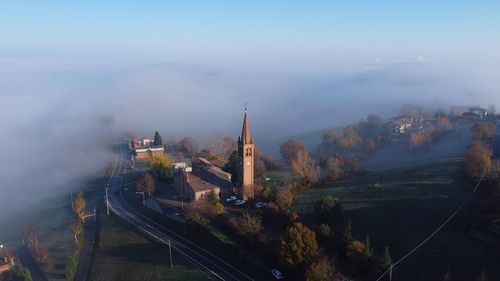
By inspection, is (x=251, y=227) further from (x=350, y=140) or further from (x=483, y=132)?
(x=350, y=140)

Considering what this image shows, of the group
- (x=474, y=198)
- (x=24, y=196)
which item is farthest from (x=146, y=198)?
(x=474, y=198)

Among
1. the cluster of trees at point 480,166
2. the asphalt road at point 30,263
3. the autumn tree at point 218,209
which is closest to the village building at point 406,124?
the cluster of trees at point 480,166

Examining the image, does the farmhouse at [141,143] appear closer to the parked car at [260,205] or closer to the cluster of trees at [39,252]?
the cluster of trees at [39,252]

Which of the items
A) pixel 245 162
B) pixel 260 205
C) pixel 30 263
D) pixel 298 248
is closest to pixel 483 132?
pixel 245 162

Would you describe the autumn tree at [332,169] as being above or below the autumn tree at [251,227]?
above

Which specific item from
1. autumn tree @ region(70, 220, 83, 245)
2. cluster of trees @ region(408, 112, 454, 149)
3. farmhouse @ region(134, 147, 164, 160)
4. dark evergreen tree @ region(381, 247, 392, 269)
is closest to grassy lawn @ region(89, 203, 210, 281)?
autumn tree @ region(70, 220, 83, 245)

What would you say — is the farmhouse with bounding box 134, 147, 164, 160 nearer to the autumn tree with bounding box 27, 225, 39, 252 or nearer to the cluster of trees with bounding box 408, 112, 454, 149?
the autumn tree with bounding box 27, 225, 39, 252

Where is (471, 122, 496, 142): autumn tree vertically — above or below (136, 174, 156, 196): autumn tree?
above
